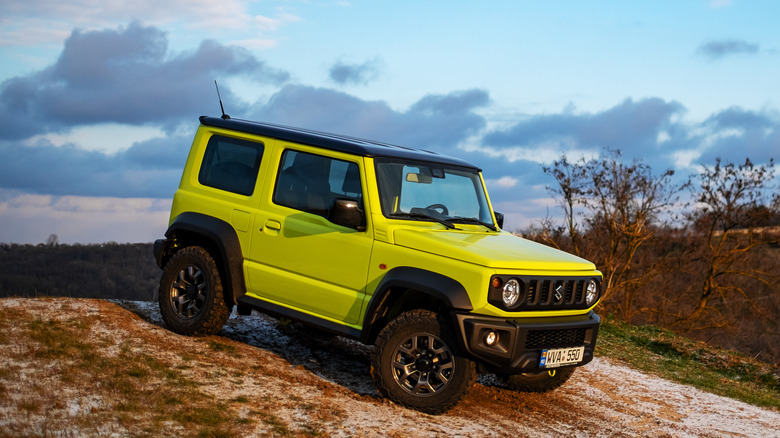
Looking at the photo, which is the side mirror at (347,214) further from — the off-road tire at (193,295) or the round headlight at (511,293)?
the off-road tire at (193,295)

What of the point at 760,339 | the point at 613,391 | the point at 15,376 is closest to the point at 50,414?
the point at 15,376

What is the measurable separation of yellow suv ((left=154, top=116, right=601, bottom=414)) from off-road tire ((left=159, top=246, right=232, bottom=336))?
0.02 metres

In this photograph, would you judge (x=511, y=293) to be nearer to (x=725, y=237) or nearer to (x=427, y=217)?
(x=427, y=217)

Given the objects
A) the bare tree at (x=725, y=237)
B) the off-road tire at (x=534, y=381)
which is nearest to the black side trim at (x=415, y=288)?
the off-road tire at (x=534, y=381)

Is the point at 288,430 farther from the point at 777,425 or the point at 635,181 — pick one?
the point at 635,181

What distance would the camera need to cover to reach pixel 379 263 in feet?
20.4

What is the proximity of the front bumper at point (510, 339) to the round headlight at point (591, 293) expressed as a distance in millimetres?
425

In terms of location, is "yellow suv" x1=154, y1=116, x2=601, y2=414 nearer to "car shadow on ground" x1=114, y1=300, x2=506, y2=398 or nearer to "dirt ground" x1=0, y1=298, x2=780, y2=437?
"dirt ground" x1=0, y1=298, x2=780, y2=437

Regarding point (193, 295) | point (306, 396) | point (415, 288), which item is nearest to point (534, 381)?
point (415, 288)

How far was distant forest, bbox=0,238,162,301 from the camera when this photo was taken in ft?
118

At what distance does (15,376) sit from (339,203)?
3.25m

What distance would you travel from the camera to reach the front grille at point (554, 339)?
5949 millimetres

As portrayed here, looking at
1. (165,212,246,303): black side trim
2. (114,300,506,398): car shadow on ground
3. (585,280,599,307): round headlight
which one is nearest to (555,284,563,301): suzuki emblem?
(585,280,599,307): round headlight

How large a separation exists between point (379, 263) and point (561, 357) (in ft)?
5.68
